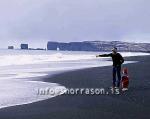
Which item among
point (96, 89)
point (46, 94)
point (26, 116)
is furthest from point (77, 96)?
point (26, 116)

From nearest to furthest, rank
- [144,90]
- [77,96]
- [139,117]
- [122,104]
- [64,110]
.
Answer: [139,117] < [64,110] < [122,104] < [77,96] < [144,90]

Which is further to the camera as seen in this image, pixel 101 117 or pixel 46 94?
pixel 46 94

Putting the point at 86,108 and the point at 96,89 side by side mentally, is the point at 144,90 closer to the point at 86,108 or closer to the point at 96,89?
the point at 96,89

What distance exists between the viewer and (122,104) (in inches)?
520

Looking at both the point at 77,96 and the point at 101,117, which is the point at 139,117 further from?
the point at 77,96

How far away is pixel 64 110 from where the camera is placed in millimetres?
12086

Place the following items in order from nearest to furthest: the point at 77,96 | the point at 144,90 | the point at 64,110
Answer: the point at 64,110
the point at 77,96
the point at 144,90

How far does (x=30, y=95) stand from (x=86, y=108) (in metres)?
3.88

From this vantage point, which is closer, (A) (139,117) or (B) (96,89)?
(A) (139,117)

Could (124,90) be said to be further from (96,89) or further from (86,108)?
(86,108)

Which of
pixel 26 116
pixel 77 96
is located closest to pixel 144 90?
pixel 77 96

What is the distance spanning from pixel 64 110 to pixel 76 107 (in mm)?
650

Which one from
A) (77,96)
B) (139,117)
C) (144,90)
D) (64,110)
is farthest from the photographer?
(144,90)

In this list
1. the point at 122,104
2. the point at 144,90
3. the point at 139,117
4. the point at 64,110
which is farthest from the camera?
the point at 144,90
